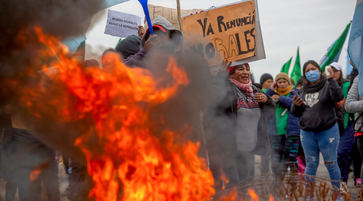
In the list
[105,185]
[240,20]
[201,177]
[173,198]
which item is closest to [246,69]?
[240,20]

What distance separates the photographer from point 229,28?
4.68m

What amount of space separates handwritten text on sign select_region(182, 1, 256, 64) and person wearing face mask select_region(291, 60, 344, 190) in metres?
1.21

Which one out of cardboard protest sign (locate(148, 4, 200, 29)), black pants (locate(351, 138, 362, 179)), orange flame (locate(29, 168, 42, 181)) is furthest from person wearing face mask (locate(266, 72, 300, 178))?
orange flame (locate(29, 168, 42, 181))

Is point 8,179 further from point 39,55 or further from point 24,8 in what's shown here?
point 24,8

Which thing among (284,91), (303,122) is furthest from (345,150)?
(284,91)

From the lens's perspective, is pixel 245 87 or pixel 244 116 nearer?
pixel 244 116

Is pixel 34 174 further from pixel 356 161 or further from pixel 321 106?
pixel 356 161

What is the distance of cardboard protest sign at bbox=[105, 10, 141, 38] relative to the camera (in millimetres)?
5516

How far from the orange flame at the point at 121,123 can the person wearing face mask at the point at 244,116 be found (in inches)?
42.5

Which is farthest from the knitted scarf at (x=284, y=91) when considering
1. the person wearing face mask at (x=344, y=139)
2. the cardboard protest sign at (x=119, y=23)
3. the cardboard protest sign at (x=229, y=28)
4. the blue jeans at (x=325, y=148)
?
the cardboard protest sign at (x=119, y=23)

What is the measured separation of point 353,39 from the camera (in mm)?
4039

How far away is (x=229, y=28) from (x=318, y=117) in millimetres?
1836

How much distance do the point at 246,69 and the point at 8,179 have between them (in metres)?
3.33

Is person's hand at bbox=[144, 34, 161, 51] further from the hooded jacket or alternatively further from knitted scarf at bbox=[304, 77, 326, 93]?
knitted scarf at bbox=[304, 77, 326, 93]
